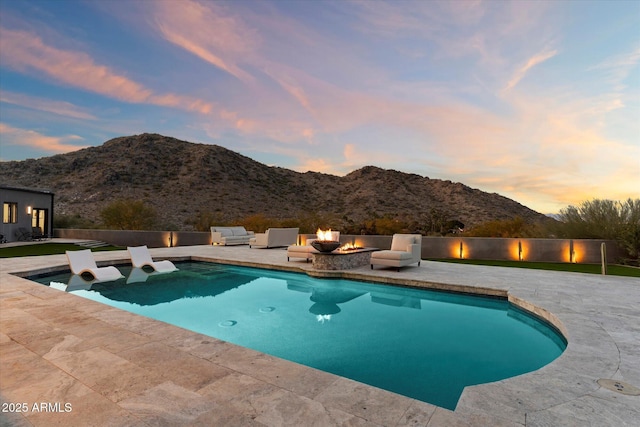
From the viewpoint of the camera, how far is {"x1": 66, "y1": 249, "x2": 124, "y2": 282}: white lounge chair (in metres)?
7.21

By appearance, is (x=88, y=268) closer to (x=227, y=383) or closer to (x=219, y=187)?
(x=227, y=383)

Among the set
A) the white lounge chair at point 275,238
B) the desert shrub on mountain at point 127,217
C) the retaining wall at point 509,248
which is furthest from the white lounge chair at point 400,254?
the desert shrub on mountain at point 127,217

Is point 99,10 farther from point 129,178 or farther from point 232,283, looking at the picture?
point 129,178

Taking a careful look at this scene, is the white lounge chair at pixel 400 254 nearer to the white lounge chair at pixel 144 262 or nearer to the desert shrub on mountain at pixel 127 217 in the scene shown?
the white lounge chair at pixel 144 262

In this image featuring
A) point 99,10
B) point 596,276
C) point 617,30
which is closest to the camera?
point 596,276

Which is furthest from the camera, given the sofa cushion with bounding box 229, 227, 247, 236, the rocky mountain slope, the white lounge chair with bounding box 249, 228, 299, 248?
the rocky mountain slope

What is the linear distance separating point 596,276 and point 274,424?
7812mm

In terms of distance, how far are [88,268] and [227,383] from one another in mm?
7030

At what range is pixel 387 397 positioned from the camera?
2055 millimetres

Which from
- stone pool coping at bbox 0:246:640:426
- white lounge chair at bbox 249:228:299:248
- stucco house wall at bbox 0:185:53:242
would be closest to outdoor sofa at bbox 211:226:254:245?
white lounge chair at bbox 249:228:299:248

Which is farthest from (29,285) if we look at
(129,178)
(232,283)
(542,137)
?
(129,178)

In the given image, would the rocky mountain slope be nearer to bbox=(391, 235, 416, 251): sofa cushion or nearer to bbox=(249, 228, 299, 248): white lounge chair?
bbox=(249, 228, 299, 248): white lounge chair

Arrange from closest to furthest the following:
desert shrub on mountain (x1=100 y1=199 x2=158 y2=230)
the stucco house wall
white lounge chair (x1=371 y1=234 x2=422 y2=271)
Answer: white lounge chair (x1=371 y1=234 x2=422 y2=271), the stucco house wall, desert shrub on mountain (x1=100 y1=199 x2=158 y2=230)

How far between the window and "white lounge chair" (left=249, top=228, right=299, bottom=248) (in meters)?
13.1
